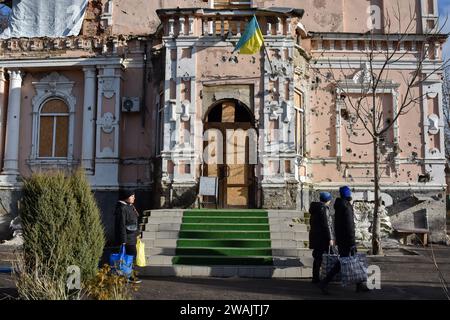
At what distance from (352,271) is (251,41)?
314 inches

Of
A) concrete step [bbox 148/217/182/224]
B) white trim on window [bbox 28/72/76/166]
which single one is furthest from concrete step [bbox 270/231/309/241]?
white trim on window [bbox 28/72/76/166]

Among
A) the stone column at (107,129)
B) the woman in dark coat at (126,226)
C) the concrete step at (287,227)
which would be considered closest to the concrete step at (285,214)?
the concrete step at (287,227)

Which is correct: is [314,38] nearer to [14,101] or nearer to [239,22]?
[239,22]

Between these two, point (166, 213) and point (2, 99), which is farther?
point (2, 99)

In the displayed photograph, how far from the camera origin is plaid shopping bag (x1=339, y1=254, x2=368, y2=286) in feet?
27.8

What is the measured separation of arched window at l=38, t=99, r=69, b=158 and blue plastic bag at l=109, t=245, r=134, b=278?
30.9 ft

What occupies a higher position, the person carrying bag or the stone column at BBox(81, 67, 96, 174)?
the stone column at BBox(81, 67, 96, 174)

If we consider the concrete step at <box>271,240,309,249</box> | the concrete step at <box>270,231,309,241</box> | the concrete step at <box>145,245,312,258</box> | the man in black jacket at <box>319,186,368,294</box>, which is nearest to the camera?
the man in black jacket at <box>319,186,368,294</box>

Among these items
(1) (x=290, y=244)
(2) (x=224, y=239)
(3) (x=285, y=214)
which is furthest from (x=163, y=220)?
(1) (x=290, y=244)

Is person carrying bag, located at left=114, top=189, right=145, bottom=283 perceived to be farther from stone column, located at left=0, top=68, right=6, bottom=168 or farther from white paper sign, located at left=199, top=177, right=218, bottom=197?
stone column, located at left=0, top=68, right=6, bottom=168

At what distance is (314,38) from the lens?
17250 millimetres

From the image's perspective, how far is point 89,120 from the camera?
56.6 feet

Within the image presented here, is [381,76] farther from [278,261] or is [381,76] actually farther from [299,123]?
[278,261]
